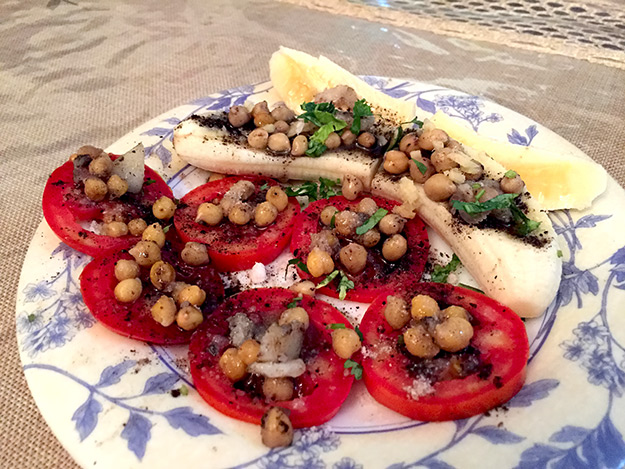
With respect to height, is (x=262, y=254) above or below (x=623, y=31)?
below

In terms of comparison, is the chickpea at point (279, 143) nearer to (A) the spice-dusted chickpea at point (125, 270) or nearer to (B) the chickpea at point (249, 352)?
(A) the spice-dusted chickpea at point (125, 270)

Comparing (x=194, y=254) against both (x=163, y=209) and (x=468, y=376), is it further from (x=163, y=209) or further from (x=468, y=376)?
(x=468, y=376)

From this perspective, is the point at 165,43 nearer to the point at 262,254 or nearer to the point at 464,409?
the point at 262,254

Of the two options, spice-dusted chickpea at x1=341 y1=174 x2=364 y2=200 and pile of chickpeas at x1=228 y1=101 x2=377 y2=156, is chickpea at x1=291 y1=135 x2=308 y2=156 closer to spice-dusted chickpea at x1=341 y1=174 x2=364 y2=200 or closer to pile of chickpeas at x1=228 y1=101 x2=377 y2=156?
pile of chickpeas at x1=228 y1=101 x2=377 y2=156

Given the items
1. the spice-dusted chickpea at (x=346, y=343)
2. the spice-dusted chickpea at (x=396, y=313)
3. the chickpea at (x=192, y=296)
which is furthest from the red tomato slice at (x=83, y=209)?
the spice-dusted chickpea at (x=396, y=313)

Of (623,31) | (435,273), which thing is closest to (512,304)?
(435,273)

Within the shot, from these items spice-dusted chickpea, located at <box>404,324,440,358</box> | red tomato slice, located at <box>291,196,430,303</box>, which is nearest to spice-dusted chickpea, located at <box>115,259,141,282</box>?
red tomato slice, located at <box>291,196,430,303</box>
